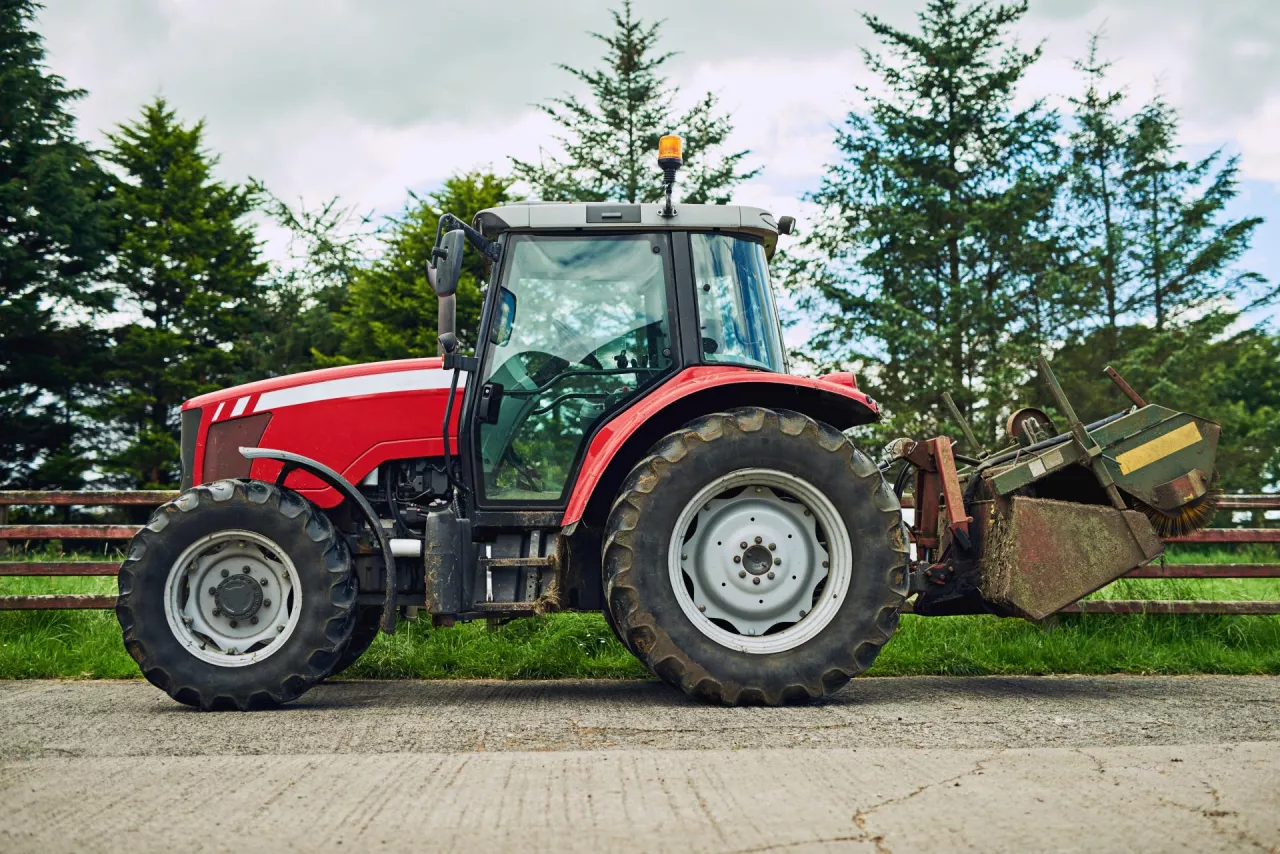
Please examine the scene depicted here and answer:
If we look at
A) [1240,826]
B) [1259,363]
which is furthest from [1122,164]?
[1240,826]

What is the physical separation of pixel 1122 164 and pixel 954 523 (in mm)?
23873

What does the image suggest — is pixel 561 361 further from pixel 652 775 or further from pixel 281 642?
pixel 652 775

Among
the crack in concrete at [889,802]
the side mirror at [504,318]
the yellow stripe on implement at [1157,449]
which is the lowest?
the crack in concrete at [889,802]

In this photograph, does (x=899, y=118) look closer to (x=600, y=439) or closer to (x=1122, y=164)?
(x=1122, y=164)

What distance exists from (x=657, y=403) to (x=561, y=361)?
0.62m

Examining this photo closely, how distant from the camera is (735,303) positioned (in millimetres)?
5449

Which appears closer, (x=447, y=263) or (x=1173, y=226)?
(x=447, y=263)

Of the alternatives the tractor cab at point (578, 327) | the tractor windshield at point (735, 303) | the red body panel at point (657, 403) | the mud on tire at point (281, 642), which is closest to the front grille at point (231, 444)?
the mud on tire at point (281, 642)

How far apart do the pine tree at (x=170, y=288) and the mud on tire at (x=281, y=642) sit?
22.8 meters

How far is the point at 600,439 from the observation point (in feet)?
17.1

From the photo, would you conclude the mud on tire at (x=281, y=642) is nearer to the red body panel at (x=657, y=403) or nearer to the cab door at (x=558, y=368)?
the cab door at (x=558, y=368)

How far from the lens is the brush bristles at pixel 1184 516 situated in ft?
17.1

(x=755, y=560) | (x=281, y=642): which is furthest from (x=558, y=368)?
(x=281, y=642)

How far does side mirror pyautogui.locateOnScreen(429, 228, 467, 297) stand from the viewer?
15.8 ft
